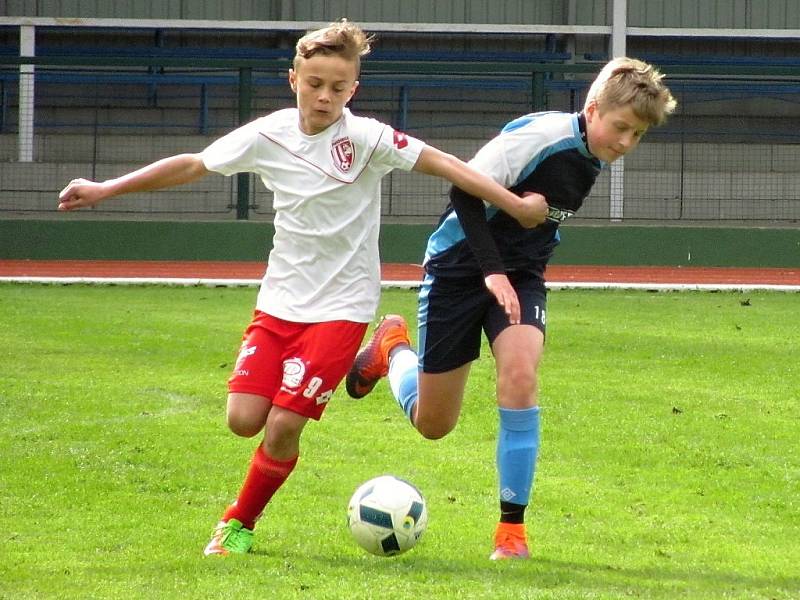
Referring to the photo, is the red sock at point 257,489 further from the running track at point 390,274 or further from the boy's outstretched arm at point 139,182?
the running track at point 390,274

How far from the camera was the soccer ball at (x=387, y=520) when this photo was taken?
4.41 meters

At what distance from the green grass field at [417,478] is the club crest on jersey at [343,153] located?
1.28 m

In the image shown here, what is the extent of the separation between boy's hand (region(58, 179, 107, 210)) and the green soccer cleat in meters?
1.17

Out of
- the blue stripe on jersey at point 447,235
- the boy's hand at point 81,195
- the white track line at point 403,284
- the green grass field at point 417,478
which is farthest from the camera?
the white track line at point 403,284

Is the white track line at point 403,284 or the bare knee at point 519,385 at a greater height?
the white track line at point 403,284

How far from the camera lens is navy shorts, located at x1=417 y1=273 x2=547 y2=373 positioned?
195 inches

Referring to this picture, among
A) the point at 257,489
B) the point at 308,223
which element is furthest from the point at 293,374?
the point at 308,223

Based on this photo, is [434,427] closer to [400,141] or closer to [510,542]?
[510,542]

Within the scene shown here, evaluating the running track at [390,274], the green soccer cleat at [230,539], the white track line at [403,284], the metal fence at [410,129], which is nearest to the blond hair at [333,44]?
the green soccer cleat at [230,539]

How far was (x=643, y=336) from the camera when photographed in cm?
1035

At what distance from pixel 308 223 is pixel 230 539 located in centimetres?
110

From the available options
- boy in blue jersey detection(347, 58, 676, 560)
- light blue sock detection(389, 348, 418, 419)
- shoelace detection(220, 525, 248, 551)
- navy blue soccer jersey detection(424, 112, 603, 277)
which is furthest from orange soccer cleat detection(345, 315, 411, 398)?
shoelace detection(220, 525, 248, 551)

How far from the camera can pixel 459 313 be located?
16.5 feet

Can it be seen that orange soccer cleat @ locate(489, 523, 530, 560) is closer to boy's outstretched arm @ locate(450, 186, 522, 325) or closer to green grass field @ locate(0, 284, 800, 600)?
green grass field @ locate(0, 284, 800, 600)
